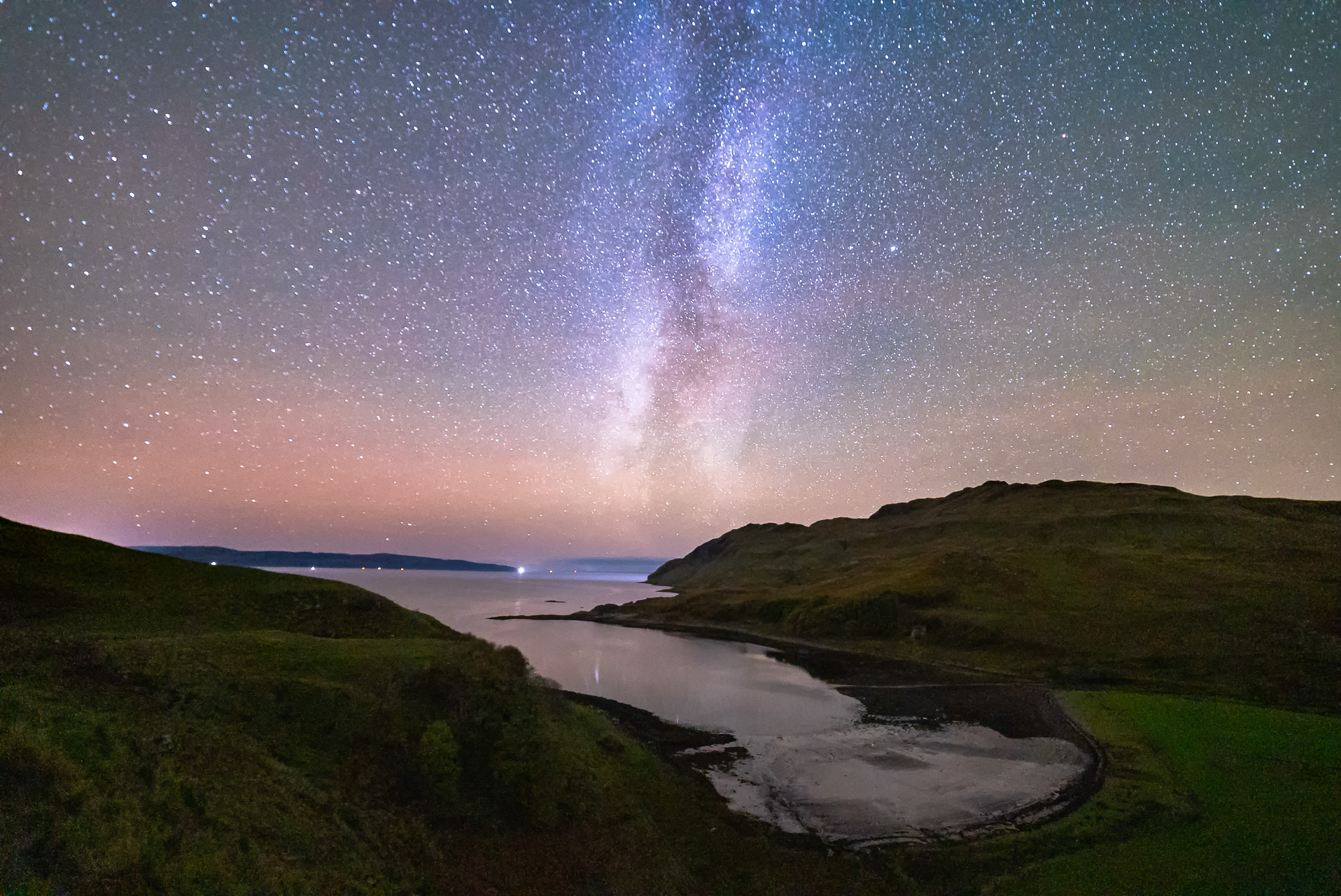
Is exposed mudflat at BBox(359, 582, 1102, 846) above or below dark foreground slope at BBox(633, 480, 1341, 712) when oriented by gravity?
below

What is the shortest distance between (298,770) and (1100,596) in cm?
8246

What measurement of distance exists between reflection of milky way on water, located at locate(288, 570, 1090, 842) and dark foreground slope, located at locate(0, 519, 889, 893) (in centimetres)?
351

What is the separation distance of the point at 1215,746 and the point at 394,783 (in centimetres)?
3772

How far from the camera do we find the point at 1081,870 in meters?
17.6

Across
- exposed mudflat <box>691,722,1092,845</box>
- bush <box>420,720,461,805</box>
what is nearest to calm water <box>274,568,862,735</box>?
exposed mudflat <box>691,722,1092,845</box>

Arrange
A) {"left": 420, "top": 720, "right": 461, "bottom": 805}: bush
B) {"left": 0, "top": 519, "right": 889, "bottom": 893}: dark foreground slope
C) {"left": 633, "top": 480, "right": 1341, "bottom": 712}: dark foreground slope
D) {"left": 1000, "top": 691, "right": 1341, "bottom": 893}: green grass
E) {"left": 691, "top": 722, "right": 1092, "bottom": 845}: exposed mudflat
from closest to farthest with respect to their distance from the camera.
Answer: {"left": 0, "top": 519, "right": 889, "bottom": 893}: dark foreground slope
{"left": 420, "top": 720, "right": 461, "bottom": 805}: bush
{"left": 1000, "top": 691, "right": 1341, "bottom": 893}: green grass
{"left": 691, "top": 722, "right": 1092, "bottom": 845}: exposed mudflat
{"left": 633, "top": 480, "right": 1341, "bottom": 712}: dark foreground slope

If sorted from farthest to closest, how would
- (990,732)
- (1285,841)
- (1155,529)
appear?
(1155,529) → (990,732) → (1285,841)

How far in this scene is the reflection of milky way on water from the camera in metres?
22.5

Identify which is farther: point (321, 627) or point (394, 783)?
point (321, 627)

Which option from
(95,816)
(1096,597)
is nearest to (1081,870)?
(95,816)

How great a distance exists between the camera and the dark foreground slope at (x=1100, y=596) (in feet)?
171

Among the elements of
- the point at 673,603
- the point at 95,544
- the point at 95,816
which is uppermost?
the point at 95,544

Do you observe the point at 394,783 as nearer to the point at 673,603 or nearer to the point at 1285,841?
the point at 1285,841

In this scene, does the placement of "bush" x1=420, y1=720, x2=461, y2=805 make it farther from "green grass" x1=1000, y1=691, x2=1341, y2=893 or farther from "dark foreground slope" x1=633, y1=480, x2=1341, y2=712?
"dark foreground slope" x1=633, y1=480, x2=1341, y2=712
